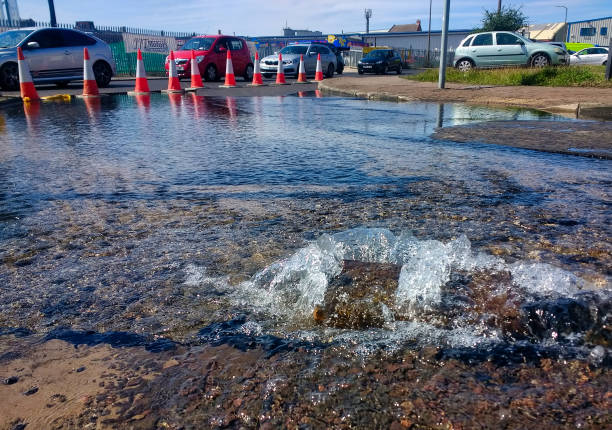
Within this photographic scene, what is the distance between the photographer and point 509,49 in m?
17.5

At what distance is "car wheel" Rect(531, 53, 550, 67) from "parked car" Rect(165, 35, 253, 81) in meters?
10.4

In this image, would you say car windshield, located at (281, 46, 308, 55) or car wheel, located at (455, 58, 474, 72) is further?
car windshield, located at (281, 46, 308, 55)

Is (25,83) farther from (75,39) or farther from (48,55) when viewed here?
(75,39)

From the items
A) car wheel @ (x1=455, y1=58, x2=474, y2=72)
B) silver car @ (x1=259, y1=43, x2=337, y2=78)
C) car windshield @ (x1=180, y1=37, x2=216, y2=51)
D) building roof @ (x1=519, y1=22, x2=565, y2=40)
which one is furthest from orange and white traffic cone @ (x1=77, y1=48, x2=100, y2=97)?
building roof @ (x1=519, y1=22, x2=565, y2=40)

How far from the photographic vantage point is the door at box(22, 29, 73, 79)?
42.7ft

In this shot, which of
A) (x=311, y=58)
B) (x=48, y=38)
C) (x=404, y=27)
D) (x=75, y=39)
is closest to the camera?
(x=48, y=38)

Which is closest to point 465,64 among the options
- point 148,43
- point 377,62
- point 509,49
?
point 509,49

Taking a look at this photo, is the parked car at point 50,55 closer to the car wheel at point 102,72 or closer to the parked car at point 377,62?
the car wheel at point 102,72

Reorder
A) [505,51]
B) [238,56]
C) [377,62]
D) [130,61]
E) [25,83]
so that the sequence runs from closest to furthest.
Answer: [25,83] < [505,51] < [238,56] < [130,61] < [377,62]

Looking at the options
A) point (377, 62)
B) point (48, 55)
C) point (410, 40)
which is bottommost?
point (377, 62)

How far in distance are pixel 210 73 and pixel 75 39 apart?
15.9ft

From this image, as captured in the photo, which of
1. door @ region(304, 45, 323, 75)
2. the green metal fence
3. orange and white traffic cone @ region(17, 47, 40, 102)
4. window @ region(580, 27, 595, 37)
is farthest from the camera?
window @ region(580, 27, 595, 37)

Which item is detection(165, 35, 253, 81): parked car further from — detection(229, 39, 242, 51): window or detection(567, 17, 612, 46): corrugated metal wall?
detection(567, 17, 612, 46): corrugated metal wall

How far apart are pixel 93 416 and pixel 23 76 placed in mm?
11653
